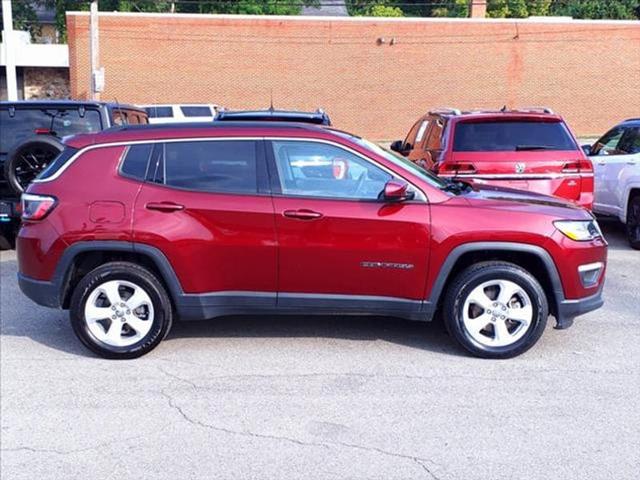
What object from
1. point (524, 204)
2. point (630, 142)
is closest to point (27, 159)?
point (524, 204)

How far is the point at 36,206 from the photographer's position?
221 inches

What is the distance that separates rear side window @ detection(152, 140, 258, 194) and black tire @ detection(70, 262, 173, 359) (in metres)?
0.74

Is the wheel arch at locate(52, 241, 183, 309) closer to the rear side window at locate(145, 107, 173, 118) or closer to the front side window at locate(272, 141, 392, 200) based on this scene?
the front side window at locate(272, 141, 392, 200)

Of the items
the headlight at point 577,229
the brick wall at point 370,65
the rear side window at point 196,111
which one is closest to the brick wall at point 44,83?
the brick wall at point 370,65

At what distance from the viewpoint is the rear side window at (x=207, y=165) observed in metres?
5.55

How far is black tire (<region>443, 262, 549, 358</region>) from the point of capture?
5414mm

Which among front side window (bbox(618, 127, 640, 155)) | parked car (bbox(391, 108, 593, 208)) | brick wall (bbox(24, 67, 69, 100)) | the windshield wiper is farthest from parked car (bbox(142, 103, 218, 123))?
the windshield wiper

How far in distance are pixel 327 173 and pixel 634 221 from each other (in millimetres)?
6205

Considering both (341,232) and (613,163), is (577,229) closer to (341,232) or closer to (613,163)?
(341,232)

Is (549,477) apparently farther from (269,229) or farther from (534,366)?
(269,229)

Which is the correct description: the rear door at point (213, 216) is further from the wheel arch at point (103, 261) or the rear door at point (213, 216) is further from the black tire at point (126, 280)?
the black tire at point (126, 280)

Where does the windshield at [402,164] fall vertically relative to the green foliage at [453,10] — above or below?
below

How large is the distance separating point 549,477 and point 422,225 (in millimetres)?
2128

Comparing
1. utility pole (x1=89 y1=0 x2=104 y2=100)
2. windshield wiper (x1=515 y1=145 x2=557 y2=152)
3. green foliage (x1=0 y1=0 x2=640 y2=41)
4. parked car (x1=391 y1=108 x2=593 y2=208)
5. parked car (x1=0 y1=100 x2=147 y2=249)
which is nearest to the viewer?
parked car (x1=391 y1=108 x2=593 y2=208)
